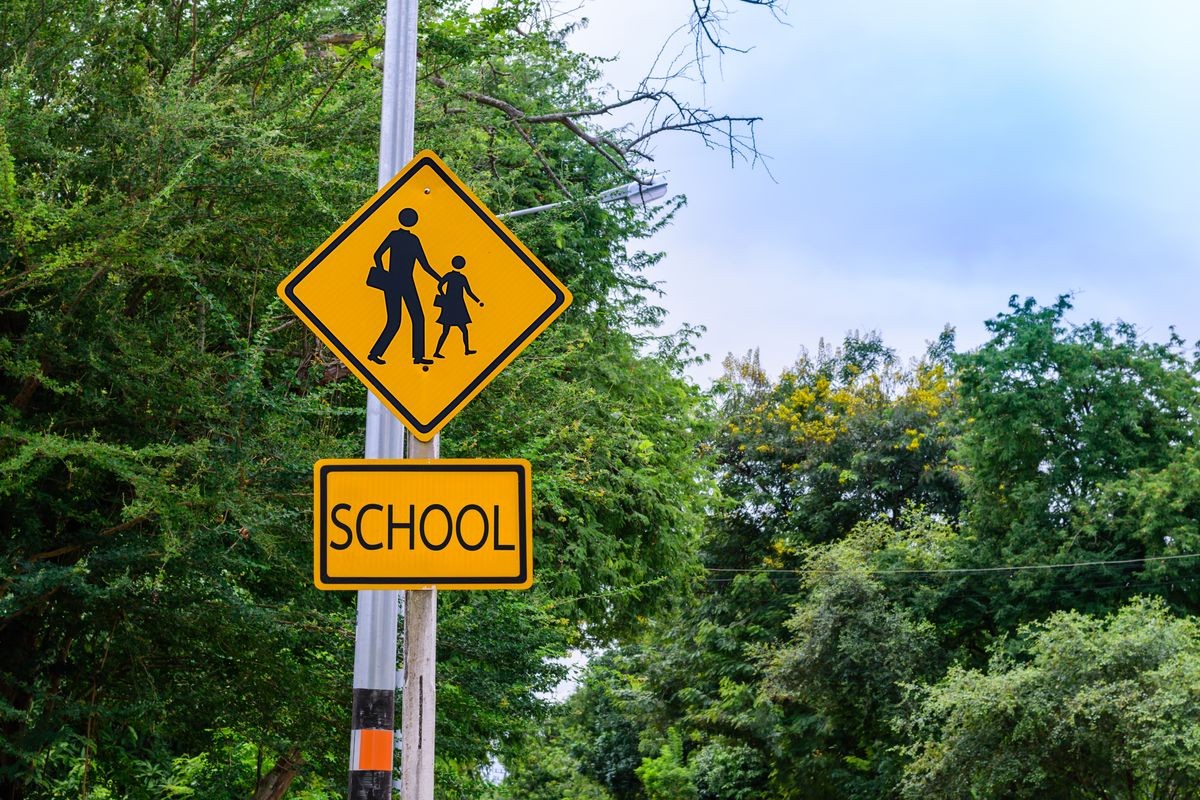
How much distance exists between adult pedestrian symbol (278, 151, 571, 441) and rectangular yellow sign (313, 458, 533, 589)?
0.22 meters

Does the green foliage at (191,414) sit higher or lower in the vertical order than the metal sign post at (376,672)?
higher

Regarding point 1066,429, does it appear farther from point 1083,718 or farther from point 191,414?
point 191,414

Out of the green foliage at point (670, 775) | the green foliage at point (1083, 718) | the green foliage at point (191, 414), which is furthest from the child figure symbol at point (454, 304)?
the green foliage at point (670, 775)

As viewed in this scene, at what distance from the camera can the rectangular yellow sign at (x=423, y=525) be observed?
4.47 meters

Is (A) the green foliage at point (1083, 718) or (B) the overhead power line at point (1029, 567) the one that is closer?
(A) the green foliage at point (1083, 718)

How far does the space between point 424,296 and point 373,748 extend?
1.59 meters

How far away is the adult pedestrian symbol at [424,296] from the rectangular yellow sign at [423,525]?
220 millimetres

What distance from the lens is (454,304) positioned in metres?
4.77

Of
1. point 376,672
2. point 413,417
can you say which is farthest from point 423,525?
point 376,672

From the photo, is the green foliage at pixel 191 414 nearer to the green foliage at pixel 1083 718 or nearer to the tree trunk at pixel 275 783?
the tree trunk at pixel 275 783

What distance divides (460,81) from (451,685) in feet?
20.6

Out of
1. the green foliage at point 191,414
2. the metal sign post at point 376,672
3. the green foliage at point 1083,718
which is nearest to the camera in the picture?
the metal sign post at point 376,672

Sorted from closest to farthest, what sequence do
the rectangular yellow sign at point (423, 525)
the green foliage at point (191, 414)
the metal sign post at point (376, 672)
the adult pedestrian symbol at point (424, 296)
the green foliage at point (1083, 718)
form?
the rectangular yellow sign at point (423, 525) → the adult pedestrian symbol at point (424, 296) → the metal sign post at point (376, 672) → the green foliage at point (191, 414) → the green foliage at point (1083, 718)

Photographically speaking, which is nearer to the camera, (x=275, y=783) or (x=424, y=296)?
(x=424, y=296)
